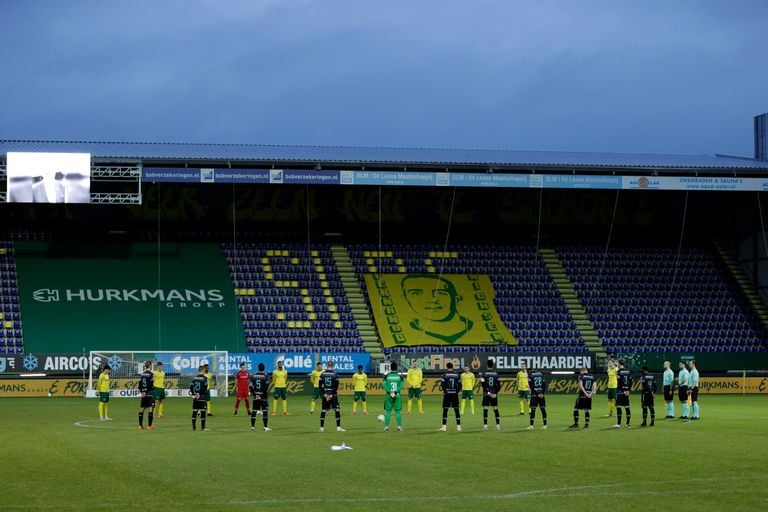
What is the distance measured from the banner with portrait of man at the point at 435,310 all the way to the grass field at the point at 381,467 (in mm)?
25728

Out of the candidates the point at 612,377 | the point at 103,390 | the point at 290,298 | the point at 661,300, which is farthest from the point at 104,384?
the point at 661,300

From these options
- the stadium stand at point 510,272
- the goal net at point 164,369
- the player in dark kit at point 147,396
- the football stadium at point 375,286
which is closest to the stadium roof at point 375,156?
the football stadium at point 375,286

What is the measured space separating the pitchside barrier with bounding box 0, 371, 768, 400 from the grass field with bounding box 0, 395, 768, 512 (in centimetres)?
1718

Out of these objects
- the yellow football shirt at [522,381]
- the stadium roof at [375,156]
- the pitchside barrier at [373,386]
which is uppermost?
the stadium roof at [375,156]

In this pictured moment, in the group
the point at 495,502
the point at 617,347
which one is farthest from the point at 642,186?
the point at 495,502

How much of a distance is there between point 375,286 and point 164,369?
1484cm

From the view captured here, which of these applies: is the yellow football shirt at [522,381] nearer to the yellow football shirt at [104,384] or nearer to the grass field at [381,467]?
the grass field at [381,467]

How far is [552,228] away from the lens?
66875mm

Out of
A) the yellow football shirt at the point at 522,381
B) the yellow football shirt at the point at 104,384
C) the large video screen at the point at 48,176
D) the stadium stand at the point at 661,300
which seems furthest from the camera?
the stadium stand at the point at 661,300

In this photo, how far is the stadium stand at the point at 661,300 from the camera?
61.0 m

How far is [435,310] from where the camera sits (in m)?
61.2

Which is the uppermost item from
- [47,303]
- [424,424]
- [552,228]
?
[552,228]

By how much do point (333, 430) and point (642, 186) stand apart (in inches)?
1193

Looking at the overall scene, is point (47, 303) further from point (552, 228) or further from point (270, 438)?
point (270, 438)
